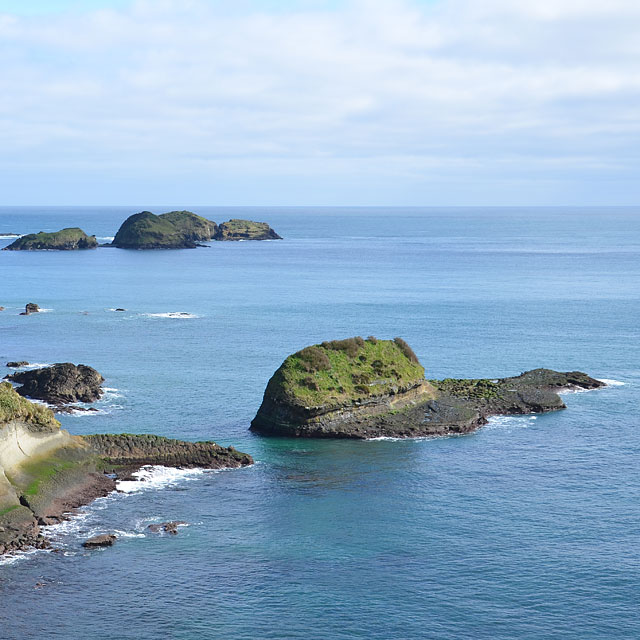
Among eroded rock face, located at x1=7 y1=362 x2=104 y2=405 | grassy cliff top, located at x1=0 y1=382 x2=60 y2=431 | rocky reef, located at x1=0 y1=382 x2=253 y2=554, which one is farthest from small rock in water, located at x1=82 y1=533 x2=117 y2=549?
eroded rock face, located at x1=7 y1=362 x2=104 y2=405

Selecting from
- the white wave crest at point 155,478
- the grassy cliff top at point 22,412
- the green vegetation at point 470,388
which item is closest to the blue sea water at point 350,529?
the white wave crest at point 155,478

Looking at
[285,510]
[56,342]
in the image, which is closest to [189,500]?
[285,510]

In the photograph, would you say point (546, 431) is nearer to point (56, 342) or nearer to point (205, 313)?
point (56, 342)

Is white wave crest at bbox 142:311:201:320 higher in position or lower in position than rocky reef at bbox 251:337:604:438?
higher

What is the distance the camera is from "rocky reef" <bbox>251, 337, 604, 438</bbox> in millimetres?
79938

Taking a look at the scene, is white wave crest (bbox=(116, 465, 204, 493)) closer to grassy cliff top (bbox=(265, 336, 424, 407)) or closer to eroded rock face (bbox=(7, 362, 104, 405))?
grassy cliff top (bbox=(265, 336, 424, 407))

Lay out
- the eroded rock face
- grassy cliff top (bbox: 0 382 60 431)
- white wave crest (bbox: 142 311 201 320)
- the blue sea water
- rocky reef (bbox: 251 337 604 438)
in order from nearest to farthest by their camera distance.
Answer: the blue sea water
grassy cliff top (bbox: 0 382 60 431)
rocky reef (bbox: 251 337 604 438)
the eroded rock face
white wave crest (bbox: 142 311 201 320)

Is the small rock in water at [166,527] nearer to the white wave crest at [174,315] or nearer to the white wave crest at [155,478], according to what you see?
the white wave crest at [155,478]

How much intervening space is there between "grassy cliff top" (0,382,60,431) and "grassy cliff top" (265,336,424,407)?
21142 mm

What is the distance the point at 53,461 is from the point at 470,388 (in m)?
45.2

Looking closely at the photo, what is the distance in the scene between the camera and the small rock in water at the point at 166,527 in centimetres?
5788

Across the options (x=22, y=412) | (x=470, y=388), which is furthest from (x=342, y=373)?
(x=22, y=412)

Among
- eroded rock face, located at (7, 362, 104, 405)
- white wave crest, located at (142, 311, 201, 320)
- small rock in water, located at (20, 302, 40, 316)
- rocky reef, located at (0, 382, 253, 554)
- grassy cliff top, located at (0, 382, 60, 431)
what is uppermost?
small rock in water, located at (20, 302, 40, 316)

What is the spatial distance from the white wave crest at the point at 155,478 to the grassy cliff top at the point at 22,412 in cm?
725
